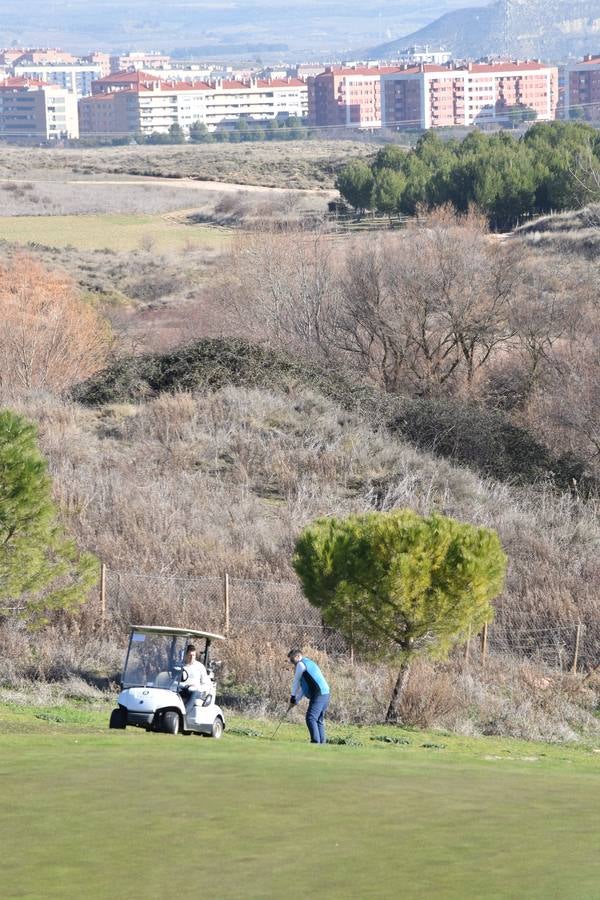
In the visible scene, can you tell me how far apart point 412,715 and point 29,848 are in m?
10.8

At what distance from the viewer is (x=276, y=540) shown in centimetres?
2556

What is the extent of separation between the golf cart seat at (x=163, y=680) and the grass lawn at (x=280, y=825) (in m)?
2.61

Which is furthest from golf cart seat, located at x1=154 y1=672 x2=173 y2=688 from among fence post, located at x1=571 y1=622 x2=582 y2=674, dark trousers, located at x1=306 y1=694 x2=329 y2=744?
fence post, located at x1=571 y1=622 x2=582 y2=674

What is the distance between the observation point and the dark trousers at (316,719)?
546 inches

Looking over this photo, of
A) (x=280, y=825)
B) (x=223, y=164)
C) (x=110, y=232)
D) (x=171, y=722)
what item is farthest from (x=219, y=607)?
(x=223, y=164)

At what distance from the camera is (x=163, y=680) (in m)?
13.8

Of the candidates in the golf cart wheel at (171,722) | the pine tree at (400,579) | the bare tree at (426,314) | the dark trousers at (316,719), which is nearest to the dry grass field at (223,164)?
the bare tree at (426,314)

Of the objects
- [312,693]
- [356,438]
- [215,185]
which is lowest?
[356,438]

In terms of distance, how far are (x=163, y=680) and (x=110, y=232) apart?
8271cm

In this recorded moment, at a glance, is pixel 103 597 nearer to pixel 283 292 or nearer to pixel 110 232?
pixel 283 292

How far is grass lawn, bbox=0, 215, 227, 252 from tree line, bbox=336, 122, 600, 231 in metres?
10.7

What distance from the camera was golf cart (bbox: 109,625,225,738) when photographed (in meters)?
13.2

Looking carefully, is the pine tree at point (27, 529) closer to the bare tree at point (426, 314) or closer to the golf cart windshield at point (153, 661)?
the golf cart windshield at point (153, 661)

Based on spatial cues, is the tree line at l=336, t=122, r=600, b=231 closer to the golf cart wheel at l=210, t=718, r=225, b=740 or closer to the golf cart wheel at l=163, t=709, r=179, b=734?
the golf cart wheel at l=210, t=718, r=225, b=740
